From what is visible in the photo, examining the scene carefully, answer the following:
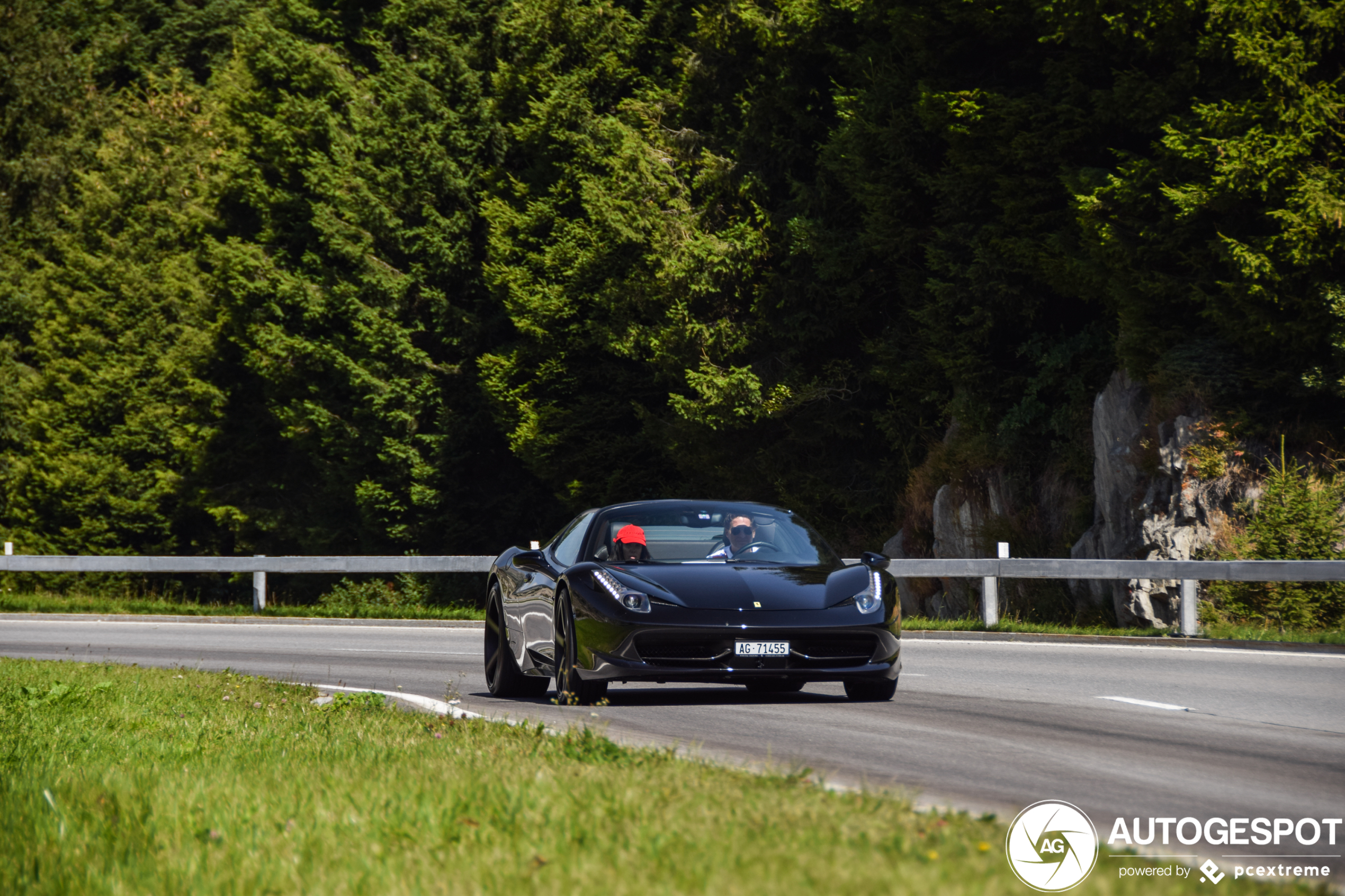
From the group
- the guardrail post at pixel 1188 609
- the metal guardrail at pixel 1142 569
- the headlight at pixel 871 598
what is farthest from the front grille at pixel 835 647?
the guardrail post at pixel 1188 609

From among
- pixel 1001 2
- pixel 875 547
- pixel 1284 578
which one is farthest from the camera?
pixel 875 547

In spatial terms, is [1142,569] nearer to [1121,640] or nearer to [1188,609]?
[1188,609]

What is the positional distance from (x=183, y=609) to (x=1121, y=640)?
1820 centimetres

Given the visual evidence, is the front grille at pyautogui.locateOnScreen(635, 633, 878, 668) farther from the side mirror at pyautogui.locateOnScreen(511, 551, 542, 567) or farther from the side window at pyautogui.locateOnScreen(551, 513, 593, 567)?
the side mirror at pyautogui.locateOnScreen(511, 551, 542, 567)

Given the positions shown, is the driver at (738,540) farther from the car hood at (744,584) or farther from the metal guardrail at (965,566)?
the metal guardrail at (965,566)

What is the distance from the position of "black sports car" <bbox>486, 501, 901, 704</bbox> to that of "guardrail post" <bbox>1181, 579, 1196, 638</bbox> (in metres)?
6.73

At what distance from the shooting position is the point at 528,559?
38.9ft

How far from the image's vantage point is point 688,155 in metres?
35.0

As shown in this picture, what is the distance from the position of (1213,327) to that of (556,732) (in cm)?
1560

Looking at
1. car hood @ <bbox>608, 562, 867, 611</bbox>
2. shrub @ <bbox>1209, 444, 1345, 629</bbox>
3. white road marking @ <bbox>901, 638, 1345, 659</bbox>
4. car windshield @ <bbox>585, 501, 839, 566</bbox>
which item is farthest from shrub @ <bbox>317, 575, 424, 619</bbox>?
car hood @ <bbox>608, 562, 867, 611</bbox>

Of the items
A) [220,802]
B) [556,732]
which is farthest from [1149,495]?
[220,802]

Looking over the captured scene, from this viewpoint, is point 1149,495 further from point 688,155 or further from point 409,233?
point 409,233

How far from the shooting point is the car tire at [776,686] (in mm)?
11672

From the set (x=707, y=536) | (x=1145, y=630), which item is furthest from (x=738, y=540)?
(x=1145, y=630)
